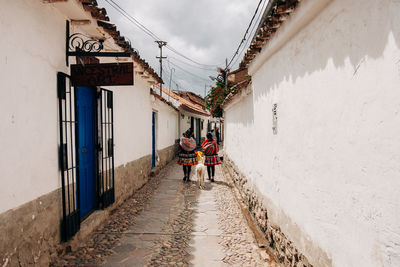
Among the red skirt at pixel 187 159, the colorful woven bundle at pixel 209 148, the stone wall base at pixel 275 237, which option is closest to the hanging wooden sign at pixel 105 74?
the stone wall base at pixel 275 237

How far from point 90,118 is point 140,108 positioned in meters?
3.07

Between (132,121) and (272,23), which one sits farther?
(132,121)

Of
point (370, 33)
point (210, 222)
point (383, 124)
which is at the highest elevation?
point (370, 33)

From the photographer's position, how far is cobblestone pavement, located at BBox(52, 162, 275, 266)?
3.54 metres

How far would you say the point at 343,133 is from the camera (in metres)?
1.99

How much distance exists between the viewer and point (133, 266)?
3.35m

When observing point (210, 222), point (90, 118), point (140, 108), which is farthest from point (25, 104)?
point (140, 108)

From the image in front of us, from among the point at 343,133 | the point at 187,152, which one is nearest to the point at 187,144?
the point at 187,152

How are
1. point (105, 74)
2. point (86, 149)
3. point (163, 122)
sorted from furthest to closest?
point (163, 122) → point (86, 149) → point (105, 74)

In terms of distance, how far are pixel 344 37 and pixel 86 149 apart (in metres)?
4.02

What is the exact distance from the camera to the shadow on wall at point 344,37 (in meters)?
1.54

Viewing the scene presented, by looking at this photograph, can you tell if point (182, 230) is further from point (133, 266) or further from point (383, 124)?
point (383, 124)

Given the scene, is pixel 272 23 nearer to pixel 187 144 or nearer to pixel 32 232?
pixel 32 232

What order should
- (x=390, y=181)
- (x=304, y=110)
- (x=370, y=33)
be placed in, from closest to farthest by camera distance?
(x=390, y=181)
(x=370, y=33)
(x=304, y=110)
